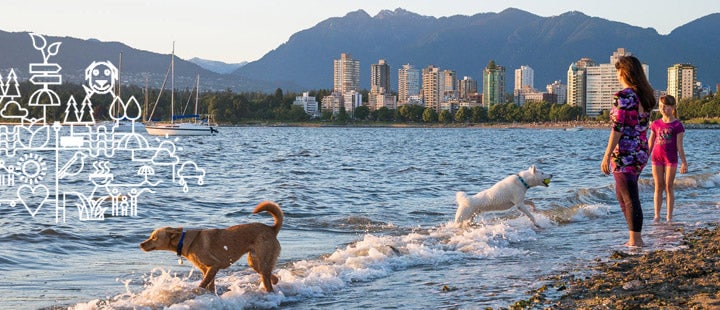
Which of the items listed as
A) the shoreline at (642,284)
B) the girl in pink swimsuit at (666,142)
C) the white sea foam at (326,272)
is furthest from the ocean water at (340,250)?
the girl in pink swimsuit at (666,142)

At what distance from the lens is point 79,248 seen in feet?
35.4

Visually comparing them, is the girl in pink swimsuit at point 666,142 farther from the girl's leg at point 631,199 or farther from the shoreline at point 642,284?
the shoreline at point 642,284

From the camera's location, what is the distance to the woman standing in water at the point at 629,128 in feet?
27.6

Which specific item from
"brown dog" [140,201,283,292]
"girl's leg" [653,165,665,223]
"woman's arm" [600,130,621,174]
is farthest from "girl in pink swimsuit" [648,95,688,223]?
"brown dog" [140,201,283,292]

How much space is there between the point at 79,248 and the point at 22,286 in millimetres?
2666

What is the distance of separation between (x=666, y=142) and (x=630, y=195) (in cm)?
285

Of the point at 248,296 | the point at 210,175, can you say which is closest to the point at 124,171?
the point at 210,175

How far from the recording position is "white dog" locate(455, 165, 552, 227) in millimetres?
11820

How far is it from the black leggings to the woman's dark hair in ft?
2.62

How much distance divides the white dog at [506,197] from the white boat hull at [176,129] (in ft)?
231

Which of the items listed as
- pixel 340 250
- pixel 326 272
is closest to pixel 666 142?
pixel 340 250

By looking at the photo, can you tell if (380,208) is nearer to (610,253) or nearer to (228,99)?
(610,253)

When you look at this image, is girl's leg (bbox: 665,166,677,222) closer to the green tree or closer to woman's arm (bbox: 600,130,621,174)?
woman's arm (bbox: 600,130,621,174)

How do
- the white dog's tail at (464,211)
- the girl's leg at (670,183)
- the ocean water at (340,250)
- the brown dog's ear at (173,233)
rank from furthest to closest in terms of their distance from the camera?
the white dog's tail at (464,211)
the girl's leg at (670,183)
the ocean water at (340,250)
the brown dog's ear at (173,233)
